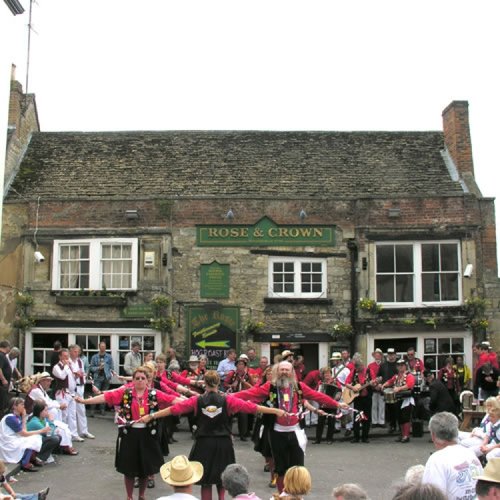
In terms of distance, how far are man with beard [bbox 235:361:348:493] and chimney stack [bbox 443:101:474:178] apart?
12620 mm

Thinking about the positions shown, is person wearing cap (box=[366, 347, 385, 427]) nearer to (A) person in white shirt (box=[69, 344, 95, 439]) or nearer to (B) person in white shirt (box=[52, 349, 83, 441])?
(A) person in white shirt (box=[69, 344, 95, 439])

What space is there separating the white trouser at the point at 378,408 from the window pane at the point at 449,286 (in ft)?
13.9

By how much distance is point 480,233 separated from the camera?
59.6ft

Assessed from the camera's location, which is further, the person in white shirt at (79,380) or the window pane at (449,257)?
the window pane at (449,257)

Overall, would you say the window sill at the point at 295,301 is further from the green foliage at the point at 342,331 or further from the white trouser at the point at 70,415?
the white trouser at the point at 70,415


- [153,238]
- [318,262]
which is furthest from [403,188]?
[153,238]

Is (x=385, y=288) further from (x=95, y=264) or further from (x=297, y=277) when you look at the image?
(x=95, y=264)

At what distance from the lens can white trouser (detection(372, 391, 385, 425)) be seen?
14922 mm

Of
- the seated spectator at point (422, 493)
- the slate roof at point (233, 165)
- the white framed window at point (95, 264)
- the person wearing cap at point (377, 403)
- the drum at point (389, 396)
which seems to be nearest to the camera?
the seated spectator at point (422, 493)

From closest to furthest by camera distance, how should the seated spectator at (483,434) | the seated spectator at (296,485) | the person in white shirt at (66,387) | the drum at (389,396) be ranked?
the seated spectator at (296,485), the seated spectator at (483,434), the person in white shirt at (66,387), the drum at (389,396)

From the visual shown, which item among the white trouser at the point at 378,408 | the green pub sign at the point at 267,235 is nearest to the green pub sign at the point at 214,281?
the green pub sign at the point at 267,235

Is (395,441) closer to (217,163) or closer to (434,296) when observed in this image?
(434,296)

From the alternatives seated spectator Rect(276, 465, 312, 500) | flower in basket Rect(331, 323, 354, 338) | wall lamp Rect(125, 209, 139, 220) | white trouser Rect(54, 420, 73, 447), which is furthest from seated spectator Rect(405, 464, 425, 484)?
wall lamp Rect(125, 209, 139, 220)

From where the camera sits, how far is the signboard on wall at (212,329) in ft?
58.7
